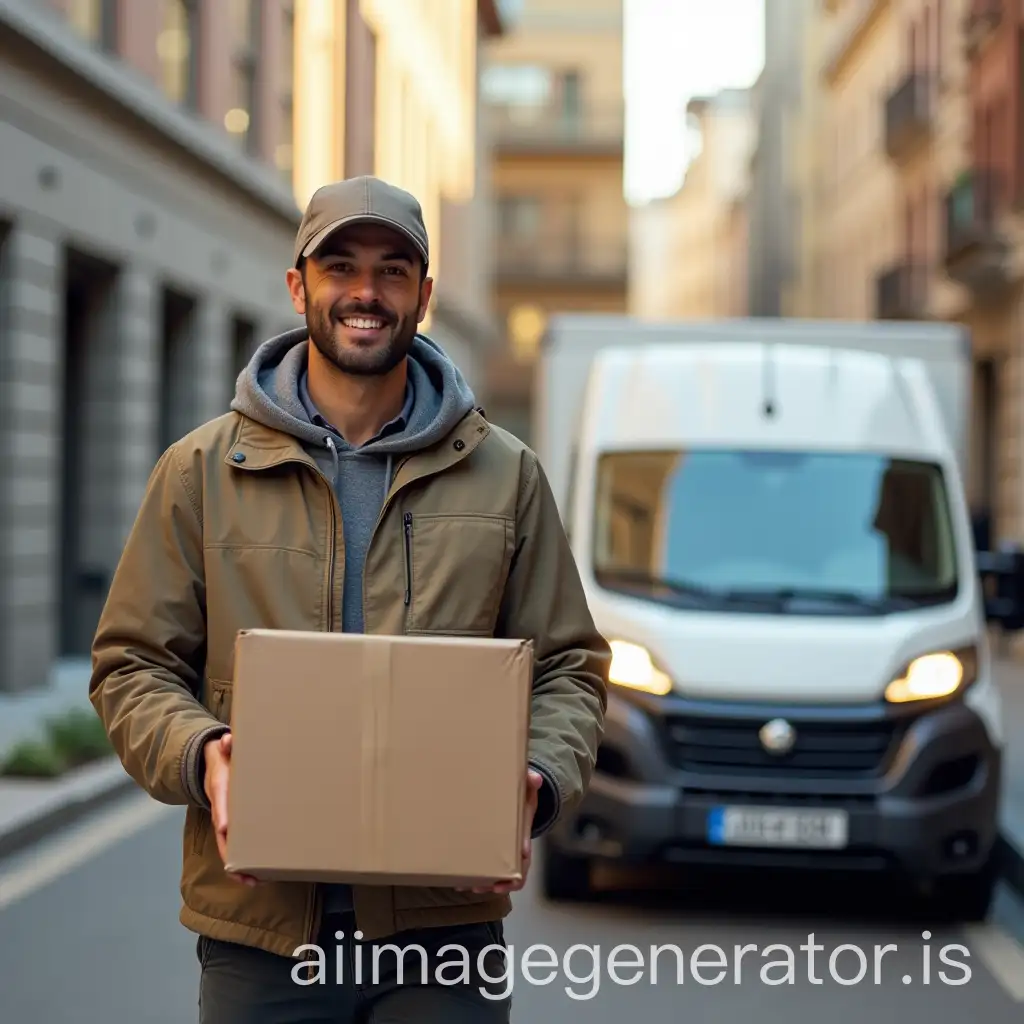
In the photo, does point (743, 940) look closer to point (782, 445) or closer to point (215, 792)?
point (782, 445)

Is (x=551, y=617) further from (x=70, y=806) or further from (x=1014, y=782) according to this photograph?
(x=1014, y=782)

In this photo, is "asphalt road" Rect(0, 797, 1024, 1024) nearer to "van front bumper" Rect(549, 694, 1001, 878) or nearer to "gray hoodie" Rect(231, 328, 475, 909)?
"van front bumper" Rect(549, 694, 1001, 878)

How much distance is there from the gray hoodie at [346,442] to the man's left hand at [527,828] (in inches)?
11.0

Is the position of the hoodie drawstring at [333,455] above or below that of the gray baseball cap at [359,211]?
below

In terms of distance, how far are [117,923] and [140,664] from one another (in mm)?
4689

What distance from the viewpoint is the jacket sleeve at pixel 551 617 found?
127 inches

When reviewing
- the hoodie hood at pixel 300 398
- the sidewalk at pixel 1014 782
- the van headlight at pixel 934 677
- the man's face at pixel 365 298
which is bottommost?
the sidewalk at pixel 1014 782

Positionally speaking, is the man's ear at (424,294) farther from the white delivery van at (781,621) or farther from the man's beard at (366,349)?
the white delivery van at (781,621)

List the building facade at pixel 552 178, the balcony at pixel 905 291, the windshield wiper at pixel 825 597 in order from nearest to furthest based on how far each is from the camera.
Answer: the windshield wiper at pixel 825 597
the balcony at pixel 905 291
the building facade at pixel 552 178

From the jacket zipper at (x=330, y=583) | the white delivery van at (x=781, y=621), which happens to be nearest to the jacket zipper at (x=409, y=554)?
the jacket zipper at (x=330, y=583)

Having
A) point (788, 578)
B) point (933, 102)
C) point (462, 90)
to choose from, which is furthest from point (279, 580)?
point (462, 90)

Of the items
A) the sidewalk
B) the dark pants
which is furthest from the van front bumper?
the dark pants

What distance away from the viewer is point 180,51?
20516mm

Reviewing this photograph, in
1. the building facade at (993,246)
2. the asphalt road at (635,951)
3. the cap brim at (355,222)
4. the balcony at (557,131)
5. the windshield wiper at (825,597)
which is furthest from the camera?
the balcony at (557,131)
